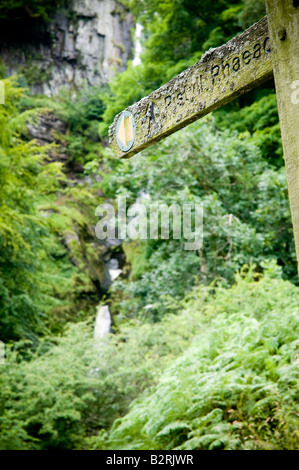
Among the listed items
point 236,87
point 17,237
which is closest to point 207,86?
point 236,87

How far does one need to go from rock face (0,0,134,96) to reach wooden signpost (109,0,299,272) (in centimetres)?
2489

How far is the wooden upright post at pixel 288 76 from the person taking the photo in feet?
4.32

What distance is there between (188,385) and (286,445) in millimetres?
1222

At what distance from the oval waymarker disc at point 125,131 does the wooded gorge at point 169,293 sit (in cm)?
132

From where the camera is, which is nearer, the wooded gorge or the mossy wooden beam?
the mossy wooden beam

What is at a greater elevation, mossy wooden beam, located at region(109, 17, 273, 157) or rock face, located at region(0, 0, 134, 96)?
rock face, located at region(0, 0, 134, 96)

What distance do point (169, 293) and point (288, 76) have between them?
726cm

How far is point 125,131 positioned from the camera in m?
1.97

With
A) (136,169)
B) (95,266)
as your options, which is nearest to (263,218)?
(136,169)

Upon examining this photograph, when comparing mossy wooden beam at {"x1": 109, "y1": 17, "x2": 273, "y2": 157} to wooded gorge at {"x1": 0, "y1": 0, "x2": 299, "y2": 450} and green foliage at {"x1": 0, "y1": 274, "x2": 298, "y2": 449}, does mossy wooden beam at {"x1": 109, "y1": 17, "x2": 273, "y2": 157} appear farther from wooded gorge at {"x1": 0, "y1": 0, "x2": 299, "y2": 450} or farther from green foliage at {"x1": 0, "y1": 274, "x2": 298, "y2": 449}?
green foliage at {"x1": 0, "y1": 274, "x2": 298, "y2": 449}

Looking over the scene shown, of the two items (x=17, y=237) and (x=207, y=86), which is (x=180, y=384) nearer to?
(x=207, y=86)

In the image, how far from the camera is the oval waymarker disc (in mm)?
1929

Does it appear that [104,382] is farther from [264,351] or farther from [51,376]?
[264,351]

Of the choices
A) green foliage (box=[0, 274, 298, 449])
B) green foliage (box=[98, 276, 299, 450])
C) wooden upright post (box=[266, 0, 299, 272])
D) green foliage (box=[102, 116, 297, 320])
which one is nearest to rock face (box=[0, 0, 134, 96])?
green foliage (box=[102, 116, 297, 320])
